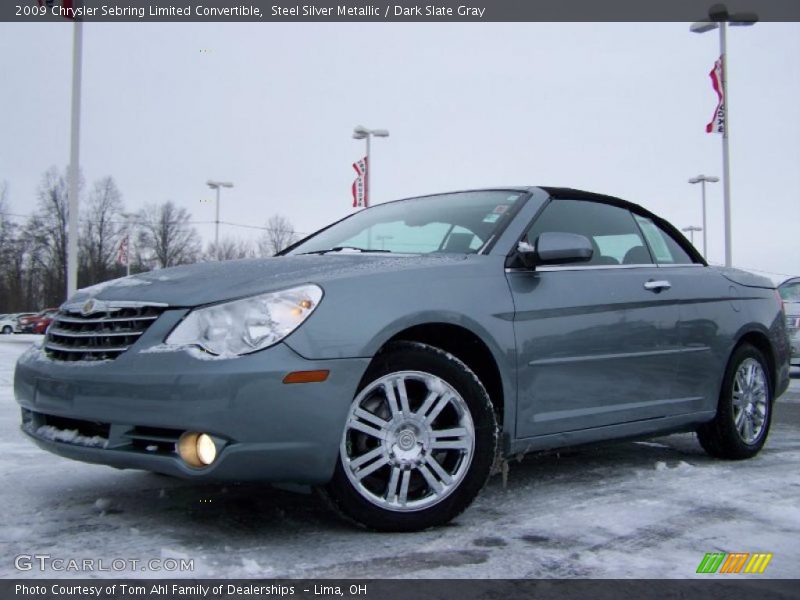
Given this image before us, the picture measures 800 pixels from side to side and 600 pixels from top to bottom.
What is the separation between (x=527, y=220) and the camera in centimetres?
390

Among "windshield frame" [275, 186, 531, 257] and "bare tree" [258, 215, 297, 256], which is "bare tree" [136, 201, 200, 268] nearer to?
"bare tree" [258, 215, 297, 256]

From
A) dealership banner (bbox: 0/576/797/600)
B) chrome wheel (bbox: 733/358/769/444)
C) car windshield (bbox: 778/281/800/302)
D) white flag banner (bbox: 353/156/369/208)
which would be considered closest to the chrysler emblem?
dealership banner (bbox: 0/576/797/600)

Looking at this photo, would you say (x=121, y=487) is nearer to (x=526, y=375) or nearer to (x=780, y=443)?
(x=526, y=375)

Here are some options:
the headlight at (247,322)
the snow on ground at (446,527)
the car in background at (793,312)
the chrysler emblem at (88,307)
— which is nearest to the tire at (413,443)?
the snow on ground at (446,527)

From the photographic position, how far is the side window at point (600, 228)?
4105mm

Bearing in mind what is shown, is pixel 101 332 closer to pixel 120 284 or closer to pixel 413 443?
pixel 120 284

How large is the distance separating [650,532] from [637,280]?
153cm

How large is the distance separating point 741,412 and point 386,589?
3158mm

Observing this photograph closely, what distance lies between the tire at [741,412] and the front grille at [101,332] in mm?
3213

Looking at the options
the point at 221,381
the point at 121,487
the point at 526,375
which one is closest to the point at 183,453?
the point at 221,381

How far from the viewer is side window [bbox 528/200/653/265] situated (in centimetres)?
411

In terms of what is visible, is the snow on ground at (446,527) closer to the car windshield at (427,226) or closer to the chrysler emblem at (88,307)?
the chrysler emblem at (88,307)

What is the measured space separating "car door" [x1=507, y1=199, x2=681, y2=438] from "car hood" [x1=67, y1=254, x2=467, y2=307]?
1.62ft

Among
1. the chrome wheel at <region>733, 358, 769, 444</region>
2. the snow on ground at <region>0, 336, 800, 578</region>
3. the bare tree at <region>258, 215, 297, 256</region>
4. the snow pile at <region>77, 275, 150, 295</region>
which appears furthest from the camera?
the bare tree at <region>258, 215, 297, 256</region>
